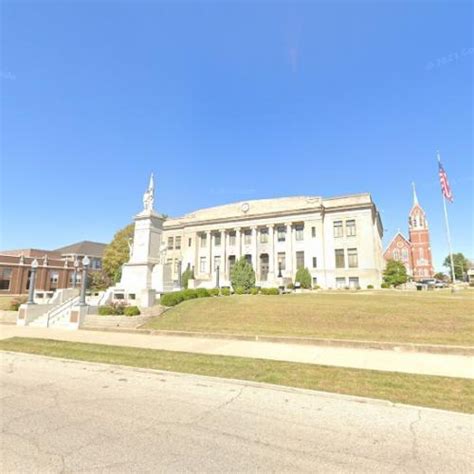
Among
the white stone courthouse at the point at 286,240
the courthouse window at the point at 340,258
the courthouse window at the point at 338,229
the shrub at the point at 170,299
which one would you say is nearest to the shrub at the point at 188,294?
the shrub at the point at 170,299

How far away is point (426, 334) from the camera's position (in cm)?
1270

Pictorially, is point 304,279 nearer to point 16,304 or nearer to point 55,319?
point 55,319

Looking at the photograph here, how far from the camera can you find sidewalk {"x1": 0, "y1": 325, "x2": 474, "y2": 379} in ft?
28.7

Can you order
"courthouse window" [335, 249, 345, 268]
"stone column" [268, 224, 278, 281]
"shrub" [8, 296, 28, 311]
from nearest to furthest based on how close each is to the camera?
"shrub" [8, 296, 28, 311] < "courthouse window" [335, 249, 345, 268] < "stone column" [268, 224, 278, 281]

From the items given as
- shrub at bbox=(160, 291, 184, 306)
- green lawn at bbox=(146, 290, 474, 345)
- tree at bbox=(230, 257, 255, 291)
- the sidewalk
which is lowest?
the sidewalk

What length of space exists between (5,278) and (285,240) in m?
52.0

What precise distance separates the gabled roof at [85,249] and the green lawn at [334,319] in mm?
62346

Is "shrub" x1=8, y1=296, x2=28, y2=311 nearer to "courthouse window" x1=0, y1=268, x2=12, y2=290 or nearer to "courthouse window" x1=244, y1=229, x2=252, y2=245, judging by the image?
"courthouse window" x1=0, y1=268, x2=12, y2=290

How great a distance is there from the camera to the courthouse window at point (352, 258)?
48.8m

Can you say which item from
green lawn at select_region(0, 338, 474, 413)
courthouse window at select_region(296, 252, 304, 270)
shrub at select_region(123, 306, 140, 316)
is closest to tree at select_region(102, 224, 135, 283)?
courthouse window at select_region(296, 252, 304, 270)

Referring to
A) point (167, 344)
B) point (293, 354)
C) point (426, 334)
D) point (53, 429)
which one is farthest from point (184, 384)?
point (426, 334)

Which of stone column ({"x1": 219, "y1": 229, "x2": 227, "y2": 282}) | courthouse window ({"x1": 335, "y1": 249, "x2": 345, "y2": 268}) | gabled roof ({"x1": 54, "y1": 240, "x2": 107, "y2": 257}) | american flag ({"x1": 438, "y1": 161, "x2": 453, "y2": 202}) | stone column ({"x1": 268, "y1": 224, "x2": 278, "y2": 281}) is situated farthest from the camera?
Answer: gabled roof ({"x1": 54, "y1": 240, "x2": 107, "y2": 257})

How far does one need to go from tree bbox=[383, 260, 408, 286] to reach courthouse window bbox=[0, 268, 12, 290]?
6717cm

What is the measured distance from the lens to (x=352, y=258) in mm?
49281
